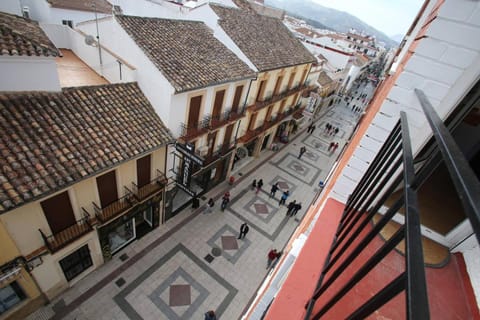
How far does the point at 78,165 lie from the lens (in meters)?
8.74

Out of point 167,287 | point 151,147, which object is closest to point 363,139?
point 151,147

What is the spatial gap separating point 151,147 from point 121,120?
1742 mm

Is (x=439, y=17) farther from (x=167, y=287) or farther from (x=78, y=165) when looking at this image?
(x=167, y=287)

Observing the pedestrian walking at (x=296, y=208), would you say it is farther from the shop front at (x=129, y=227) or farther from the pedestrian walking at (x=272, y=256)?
the shop front at (x=129, y=227)

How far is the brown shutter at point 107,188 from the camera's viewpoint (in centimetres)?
1033

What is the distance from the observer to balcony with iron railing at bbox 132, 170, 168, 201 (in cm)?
1203

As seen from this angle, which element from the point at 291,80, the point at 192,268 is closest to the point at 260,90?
the point at 291,80

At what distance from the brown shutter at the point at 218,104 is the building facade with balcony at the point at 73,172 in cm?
381

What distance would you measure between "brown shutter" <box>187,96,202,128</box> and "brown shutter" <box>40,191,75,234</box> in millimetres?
6474

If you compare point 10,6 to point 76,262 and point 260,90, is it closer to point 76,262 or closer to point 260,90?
point 260,90

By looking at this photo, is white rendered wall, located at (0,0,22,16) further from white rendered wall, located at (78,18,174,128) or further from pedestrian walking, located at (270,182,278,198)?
pedestrian walking, located at (270,182,278,198)

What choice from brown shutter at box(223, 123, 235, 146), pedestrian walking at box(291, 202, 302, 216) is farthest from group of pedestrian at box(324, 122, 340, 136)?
brown shutter at box(223, 123, 235, 146)

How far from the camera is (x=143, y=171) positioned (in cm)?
1205

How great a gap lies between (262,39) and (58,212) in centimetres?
1734
